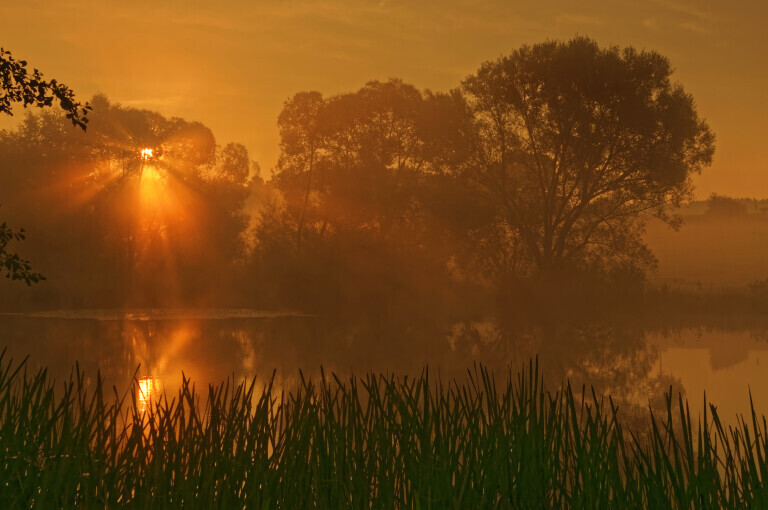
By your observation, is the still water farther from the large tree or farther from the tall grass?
the tall grass

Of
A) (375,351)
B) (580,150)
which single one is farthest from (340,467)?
(580,150)

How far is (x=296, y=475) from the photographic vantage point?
5535mm

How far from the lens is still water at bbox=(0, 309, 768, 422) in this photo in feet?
60.6

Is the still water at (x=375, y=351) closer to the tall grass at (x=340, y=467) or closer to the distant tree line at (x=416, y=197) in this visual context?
the distant tree line at (x=416, y=197)

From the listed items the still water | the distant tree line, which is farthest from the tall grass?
the distant tree line

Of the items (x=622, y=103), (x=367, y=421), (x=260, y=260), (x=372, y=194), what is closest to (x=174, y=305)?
(x=260, y=260)

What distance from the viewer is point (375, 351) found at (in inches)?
922

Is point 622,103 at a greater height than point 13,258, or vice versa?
point 622,103

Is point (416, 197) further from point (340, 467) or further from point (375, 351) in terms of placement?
point (340, 467)

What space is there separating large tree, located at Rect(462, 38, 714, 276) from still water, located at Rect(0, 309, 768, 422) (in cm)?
495

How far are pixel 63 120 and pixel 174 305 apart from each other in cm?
1008

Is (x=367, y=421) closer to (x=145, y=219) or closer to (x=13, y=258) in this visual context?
(x=13, y=258)

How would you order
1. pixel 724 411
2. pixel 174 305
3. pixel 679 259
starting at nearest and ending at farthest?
pixel 724 411 → pixel 174 305 → pixel 679 259

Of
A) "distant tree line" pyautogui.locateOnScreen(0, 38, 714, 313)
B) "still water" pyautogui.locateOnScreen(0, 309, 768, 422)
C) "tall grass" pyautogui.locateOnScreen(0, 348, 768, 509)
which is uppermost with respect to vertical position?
"distant tree line" pyautogui.locateOnScreen(0, 38, 714, 313)
